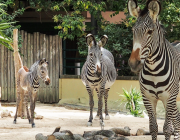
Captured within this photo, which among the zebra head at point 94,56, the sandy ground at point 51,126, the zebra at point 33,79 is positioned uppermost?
the zebra head at point 94,56

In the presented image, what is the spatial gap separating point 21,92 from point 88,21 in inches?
250

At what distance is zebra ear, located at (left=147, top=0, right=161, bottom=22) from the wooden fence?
28.6ft

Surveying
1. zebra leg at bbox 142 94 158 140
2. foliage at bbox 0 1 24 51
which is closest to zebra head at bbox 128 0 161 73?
A: zebra leg at bbox 142 94 158 140

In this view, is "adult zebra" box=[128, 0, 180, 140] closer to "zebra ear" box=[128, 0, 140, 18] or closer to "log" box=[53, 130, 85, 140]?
"zebra ear" box=[128, 0, 140, 18]

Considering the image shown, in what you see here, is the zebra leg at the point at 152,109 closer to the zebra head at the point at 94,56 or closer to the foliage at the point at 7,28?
the zebra head at the point at 94,56

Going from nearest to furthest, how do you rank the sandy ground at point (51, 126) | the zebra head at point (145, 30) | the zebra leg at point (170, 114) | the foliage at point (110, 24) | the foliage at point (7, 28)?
the zebra head at point (145, 30), the zebra leg at point (170, 114), the sandy ground at point (51, 126), the foliage at point (7, 28), the foliage at point (110, 24)

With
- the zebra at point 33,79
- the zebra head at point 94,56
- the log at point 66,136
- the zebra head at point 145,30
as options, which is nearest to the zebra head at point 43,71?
the zebra at point 33,79

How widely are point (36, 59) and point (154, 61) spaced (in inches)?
344

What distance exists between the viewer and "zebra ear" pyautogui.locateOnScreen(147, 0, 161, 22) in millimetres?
3922

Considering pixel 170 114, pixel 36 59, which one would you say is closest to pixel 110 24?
pixel 36 59

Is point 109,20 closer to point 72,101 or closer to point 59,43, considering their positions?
point 59,43

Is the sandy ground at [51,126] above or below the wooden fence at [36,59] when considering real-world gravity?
below

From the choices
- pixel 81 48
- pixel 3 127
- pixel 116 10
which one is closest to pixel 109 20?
pixel 116 10

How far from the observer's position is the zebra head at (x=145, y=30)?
12.3 ft
